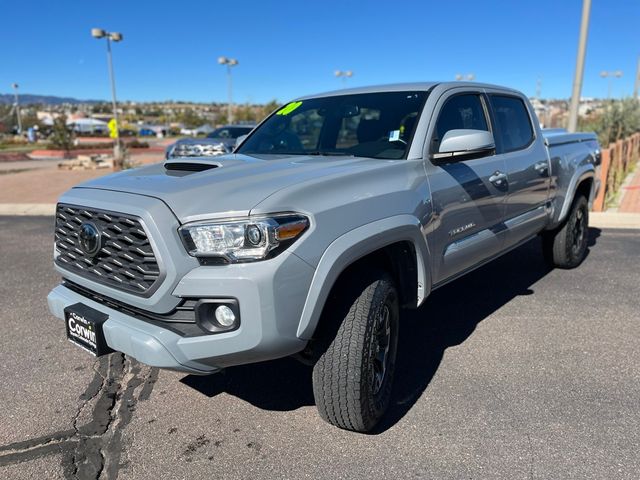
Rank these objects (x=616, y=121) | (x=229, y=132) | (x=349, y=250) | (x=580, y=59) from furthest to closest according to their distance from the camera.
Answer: (x=616, y=121) → (x=229, y=132) → (x=580, y=59) → (x=349, y=250)

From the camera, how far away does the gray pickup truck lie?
7.55 feet

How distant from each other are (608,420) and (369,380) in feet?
4.53

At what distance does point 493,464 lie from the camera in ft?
8.32

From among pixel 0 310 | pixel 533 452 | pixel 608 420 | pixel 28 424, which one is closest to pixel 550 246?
pixel 608 420

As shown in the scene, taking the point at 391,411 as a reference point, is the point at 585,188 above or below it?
above

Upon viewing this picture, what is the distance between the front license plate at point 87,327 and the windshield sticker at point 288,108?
89.1 inches

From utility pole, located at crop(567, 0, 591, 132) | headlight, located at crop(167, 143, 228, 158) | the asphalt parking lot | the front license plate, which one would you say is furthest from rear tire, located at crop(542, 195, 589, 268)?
headlight, located at crop(167, 143, 228, 158)

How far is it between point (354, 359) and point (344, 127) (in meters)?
1.90

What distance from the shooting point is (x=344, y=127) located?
384 centimetres

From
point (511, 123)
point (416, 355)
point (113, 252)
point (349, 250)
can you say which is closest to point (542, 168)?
point (511, 123)

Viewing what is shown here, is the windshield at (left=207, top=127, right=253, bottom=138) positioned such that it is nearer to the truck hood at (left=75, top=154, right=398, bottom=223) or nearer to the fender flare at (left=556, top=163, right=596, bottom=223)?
the fender flare at (left=556, top=163, right=596, bottom=223)

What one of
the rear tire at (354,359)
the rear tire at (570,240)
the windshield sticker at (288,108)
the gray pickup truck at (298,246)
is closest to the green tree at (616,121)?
the rear tire at (570,240)

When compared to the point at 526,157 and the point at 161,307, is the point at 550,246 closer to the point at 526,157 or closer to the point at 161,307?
the point at 526,157

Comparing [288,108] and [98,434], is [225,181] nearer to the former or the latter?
[98,434]
